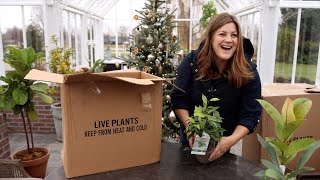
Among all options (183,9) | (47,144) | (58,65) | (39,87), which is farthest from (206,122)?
(183,9)

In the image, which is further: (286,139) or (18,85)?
(18,85)

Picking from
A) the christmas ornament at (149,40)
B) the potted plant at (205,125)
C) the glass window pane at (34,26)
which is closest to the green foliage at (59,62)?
the glass window pane at (34,26)

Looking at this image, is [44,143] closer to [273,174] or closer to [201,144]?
[201,144]

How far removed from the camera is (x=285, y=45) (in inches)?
192

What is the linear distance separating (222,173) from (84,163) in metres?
0.61

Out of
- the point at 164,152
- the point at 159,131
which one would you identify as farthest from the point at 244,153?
the point at 159,131

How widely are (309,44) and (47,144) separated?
175 inches

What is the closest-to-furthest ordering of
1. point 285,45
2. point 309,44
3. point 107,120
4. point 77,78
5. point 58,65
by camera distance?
point 77,78
point 107,120
point 58,65
point 309,44
point 285,45

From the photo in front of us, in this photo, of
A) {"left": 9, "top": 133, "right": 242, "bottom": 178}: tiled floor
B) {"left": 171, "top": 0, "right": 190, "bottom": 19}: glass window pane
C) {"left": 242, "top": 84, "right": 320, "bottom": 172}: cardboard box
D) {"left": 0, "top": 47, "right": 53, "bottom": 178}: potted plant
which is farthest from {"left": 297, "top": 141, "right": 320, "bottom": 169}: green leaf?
{"left": 171, "top": 0, "right": 190, "bottom": 19}: glass window pane

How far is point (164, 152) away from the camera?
1.49 meters

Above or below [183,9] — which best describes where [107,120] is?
below

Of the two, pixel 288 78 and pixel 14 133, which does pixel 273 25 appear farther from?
pixel 14 133

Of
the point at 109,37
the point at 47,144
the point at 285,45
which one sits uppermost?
the point at 109,37

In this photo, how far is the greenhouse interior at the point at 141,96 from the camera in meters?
1.09
